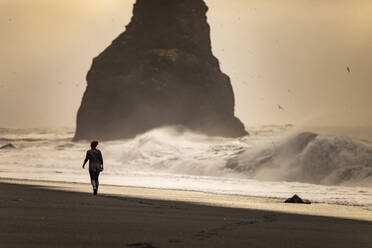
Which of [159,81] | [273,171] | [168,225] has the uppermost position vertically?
[159,81]

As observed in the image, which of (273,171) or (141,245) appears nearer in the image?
(141,245)

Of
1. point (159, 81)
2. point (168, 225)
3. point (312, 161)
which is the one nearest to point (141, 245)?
point (168, 225)

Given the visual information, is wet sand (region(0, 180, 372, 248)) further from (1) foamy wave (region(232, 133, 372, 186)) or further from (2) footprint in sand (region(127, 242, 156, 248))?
(1) foamy wave (region(232, 133, 372, 186))

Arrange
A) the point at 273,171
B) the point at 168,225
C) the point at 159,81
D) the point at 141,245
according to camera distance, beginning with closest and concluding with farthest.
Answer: the point at 141,245 < the point at 168,225 < the point at 273,171 < the point at 159,81

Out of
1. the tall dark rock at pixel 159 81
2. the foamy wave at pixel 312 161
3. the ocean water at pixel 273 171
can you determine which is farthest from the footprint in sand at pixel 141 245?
the tall dark rock at pixel 159 81

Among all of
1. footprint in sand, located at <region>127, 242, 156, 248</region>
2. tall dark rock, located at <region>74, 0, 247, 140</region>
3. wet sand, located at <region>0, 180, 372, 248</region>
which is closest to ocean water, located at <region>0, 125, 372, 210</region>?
wet sand, located at <region>0, 180, 372, 248</region>

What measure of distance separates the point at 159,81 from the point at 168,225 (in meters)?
89.5

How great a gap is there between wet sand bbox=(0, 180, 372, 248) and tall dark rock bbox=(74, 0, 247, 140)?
7786cm

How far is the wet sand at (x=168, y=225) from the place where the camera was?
926 cm

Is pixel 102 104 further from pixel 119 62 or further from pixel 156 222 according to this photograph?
pixel 156 222

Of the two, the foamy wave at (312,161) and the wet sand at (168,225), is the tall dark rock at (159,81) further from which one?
the wet sand at (168,225)

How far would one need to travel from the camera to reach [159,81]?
100688mm

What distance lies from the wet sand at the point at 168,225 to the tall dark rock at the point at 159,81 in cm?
7786

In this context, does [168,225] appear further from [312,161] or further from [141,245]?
[312,161]
